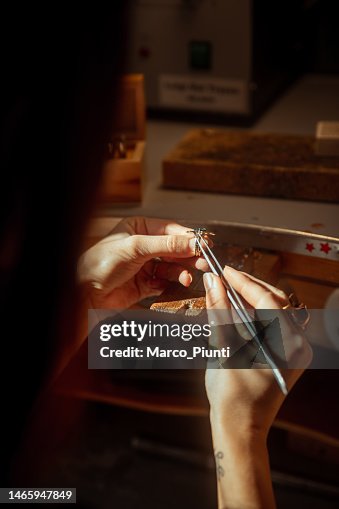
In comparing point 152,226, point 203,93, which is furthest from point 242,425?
point 203,93

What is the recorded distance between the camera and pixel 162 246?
0.73 metres

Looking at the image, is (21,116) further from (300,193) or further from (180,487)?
(180,487)

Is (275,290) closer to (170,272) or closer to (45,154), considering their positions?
(170,272)

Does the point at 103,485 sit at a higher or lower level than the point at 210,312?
lower

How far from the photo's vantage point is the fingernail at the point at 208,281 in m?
0.67

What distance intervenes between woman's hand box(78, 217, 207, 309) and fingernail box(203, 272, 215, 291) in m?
0.02

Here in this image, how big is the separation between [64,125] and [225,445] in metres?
0.42

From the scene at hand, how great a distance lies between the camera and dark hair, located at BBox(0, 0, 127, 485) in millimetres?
344

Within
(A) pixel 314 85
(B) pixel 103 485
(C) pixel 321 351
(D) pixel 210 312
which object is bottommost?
(B) pixel 103 485

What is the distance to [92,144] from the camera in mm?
403

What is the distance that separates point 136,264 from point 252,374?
19 cm

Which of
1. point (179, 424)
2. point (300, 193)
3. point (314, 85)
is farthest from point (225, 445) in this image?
point (314, 85)

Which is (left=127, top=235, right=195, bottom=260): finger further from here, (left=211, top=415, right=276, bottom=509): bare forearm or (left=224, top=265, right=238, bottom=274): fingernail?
(left=211, top=415, right=276, bottom=509): bare forearm

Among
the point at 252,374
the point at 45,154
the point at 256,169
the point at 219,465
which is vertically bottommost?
the point at 219,465
